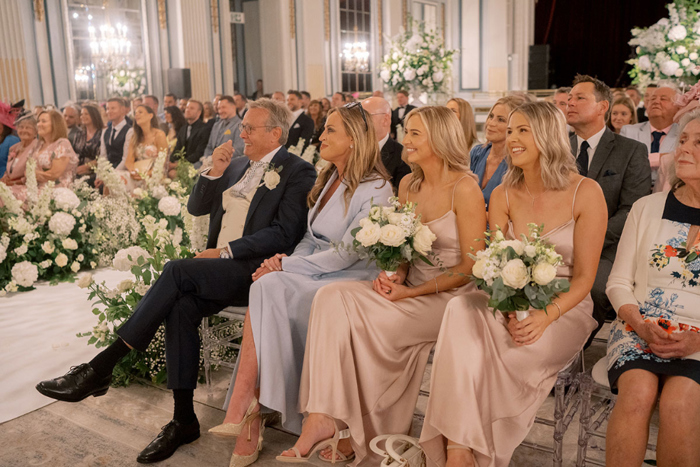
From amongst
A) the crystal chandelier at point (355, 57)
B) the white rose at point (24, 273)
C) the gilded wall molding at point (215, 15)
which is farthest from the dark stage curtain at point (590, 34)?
the white rose at point (24, 273)

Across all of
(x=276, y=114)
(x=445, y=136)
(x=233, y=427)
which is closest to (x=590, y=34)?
(x=276, y=114)

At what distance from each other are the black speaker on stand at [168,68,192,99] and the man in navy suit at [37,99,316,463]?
26.1 ft

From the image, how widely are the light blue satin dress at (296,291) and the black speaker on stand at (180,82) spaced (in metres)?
8.57

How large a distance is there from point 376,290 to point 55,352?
2.27 m

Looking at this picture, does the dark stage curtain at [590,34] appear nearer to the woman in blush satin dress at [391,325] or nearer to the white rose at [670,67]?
the white rose at [670,67]

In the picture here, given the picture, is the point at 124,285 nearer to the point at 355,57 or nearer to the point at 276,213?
the point at 276,213

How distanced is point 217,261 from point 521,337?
146 cm

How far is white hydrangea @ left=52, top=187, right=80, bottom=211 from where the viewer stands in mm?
5246

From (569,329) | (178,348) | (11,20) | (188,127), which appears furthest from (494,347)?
(11,20)

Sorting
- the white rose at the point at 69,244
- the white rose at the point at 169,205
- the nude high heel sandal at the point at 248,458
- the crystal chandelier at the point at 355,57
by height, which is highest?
the crystal chandelier at the point at 355,57

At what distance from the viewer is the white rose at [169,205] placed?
5.45m

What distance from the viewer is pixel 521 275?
2.11 metres

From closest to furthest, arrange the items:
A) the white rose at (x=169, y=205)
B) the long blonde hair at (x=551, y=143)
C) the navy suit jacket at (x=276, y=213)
Answer: the long blonde hair at (x=551, y=143) < the navy suit jacket at (x=276, y=213) < the white rose at (x=169, y=205)

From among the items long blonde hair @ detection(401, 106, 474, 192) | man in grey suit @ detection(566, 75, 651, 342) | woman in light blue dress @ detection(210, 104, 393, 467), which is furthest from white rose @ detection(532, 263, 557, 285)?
man in grey suit @ detection(566, 75, 651, 342)
